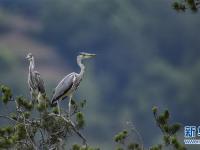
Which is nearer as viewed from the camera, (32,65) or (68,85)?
(68,85)

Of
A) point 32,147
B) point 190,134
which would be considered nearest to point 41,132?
point 32,147

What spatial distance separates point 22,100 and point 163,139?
5.49 ft

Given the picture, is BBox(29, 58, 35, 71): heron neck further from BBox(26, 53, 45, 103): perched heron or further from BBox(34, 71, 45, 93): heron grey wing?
BBox(34, 71, 45, 93): heron grey wing

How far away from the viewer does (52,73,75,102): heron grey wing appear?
380 inches

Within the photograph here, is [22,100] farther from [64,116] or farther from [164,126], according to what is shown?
[164,126]

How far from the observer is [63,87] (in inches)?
385

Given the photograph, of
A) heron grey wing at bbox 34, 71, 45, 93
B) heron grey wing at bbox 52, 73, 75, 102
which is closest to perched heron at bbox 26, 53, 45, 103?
heron grey wing at bbox 34, 71, 45, 93

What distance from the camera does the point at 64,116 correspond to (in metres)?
8.60

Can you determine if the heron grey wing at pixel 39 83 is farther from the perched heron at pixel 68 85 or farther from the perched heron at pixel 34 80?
the perched heron at pixel 68 85

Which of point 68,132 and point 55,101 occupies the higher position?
point 55,101

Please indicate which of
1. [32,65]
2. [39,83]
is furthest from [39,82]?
[32,65]

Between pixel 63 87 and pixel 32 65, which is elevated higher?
pixel 32 65

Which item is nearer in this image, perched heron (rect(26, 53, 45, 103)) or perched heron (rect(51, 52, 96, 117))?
perched heron (rect(51, 52, 96, 117))

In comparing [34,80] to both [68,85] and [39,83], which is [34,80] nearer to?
[39,83]
